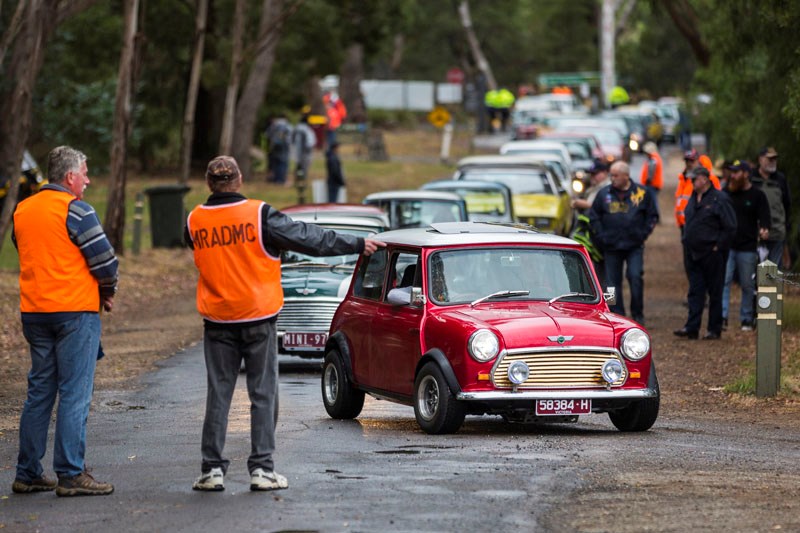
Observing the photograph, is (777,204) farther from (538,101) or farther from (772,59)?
(538,101)

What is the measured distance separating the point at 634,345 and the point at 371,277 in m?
2.43

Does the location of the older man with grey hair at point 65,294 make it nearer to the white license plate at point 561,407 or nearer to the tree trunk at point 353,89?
the white license plate at point 561,407

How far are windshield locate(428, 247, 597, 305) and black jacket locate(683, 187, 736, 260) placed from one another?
6.18 meters

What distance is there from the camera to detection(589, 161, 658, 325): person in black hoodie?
19156mm

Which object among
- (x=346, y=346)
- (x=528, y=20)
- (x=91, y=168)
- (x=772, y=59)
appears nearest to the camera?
(x=346, y=346)

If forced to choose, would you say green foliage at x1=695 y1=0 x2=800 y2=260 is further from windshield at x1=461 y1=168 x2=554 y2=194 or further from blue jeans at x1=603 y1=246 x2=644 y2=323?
windshield at x1=461 y1=168 x2=554 y2=194

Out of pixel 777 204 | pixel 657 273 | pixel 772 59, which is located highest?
pixel 772 59

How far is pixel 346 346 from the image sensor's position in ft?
42.2

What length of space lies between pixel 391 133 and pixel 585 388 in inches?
2527

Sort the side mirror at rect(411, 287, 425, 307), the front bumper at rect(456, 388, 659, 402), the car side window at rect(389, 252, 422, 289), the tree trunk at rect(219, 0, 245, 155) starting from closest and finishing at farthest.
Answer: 1. the front bumper at rect(456, 388, 659, 402)
2. the side mirror at rect(411, 287, 425, 307)
3. the car side window at rect(389, 252, 422, 289)
4. the tree trunk at rect(219, 0, 245, 155)

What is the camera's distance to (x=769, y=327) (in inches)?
539

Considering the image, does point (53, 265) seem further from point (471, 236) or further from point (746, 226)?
point (746, 226)

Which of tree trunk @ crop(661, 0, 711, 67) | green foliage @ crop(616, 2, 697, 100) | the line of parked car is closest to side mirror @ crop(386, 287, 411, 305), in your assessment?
the line of parked car

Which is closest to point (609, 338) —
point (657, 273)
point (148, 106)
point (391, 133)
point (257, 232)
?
point (257, 232)
